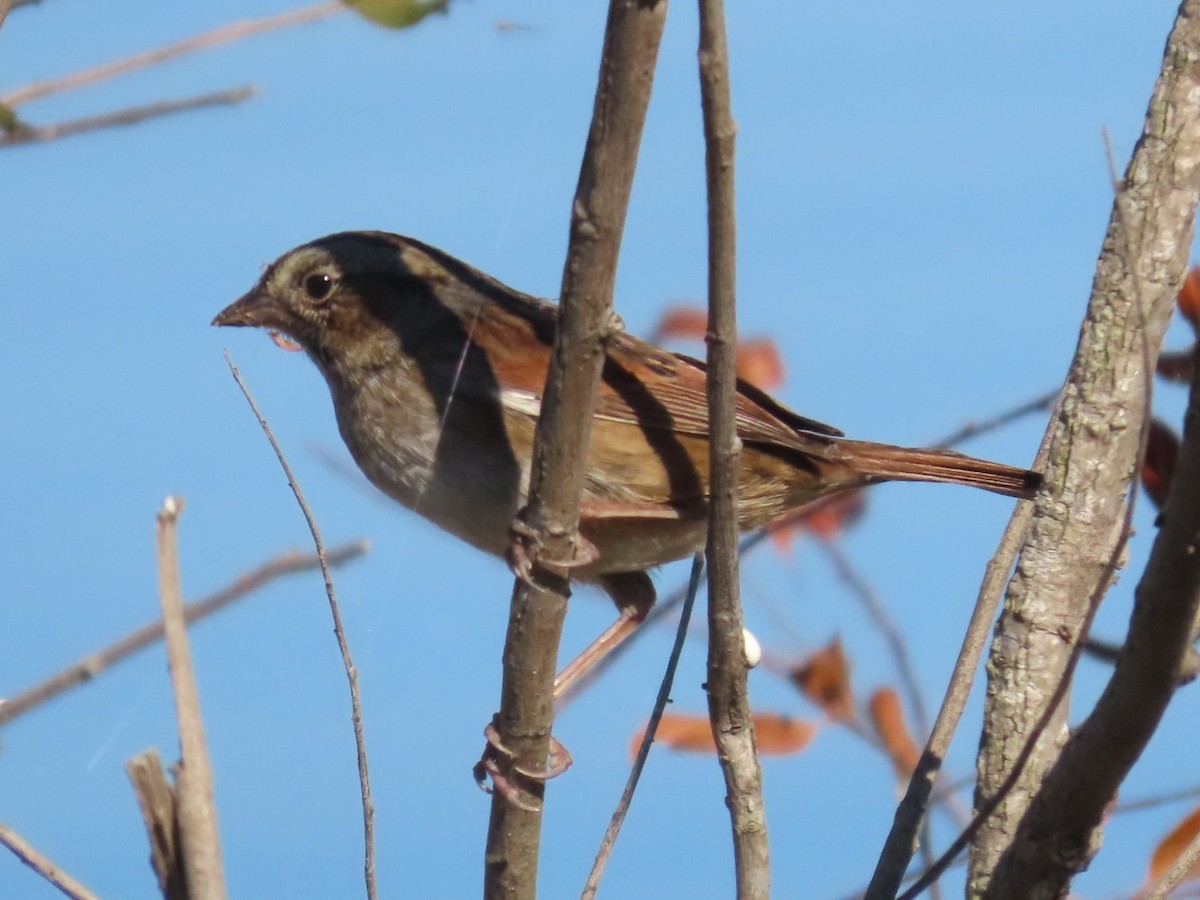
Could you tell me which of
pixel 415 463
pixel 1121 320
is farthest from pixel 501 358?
pixel 1121 320

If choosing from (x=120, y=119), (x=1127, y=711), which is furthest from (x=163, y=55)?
(x=1127, y=711)

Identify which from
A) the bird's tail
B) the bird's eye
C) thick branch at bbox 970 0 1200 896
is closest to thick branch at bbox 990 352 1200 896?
thick branch at bbox 970 0 1200 896

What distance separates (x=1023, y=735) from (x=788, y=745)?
932 mm

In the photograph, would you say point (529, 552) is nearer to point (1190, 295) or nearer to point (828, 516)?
point (1190, 295)

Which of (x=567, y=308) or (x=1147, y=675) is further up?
(x=567, y=308)

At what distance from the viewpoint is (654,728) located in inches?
108

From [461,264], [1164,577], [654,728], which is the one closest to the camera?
[1164,577]

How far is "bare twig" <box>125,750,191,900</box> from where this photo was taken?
150 cm

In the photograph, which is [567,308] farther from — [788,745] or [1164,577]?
[788,745]

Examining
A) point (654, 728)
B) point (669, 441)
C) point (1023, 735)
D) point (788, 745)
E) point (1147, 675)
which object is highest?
point (669, 441)

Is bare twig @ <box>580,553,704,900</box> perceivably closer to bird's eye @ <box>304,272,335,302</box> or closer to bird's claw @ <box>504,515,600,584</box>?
bird's claw @ <box>504,515,600,584</box>

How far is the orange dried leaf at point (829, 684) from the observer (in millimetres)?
3406

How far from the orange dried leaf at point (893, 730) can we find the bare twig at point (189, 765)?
2.01 metres

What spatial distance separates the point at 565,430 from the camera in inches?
86.9
